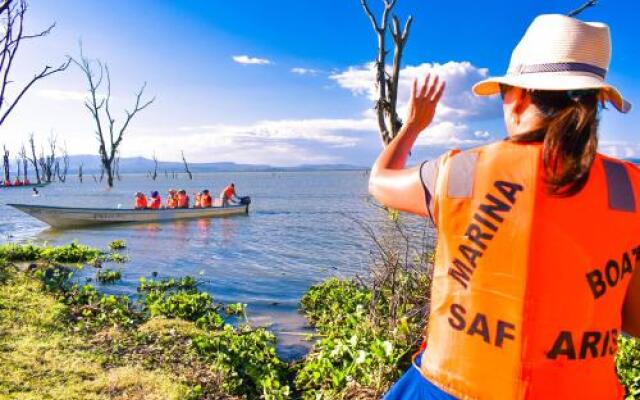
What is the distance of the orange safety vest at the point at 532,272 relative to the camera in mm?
1483

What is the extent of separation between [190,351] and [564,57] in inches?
238

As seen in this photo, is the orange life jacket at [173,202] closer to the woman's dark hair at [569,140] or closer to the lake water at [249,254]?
the lake water at [249,254]

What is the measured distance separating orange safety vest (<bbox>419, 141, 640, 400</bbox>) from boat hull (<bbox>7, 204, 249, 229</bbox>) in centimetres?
2482

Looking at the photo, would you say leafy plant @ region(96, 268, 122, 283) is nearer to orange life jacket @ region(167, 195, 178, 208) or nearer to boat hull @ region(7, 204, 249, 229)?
boat hull @ region(7, 204, 249, 229)

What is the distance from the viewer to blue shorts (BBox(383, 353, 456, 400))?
5.54ft

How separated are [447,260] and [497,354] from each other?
0.32 metres

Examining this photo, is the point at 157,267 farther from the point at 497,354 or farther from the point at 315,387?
the point at 497,354

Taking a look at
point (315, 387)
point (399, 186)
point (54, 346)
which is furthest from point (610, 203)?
point (54, 346)

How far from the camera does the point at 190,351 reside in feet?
21.7

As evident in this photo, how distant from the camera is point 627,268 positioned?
1.58 metres

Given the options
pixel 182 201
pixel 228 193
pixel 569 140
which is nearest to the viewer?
pixel 569 140

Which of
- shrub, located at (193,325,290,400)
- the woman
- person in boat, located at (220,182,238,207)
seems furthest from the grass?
person in boat, located at (220,182,238,207)

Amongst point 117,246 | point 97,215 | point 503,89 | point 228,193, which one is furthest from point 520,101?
point 228,193

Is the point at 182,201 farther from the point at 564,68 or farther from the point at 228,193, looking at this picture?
the point at 564,68
